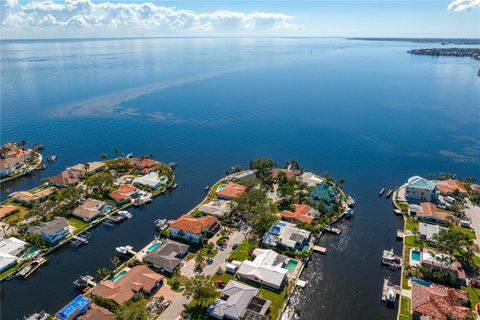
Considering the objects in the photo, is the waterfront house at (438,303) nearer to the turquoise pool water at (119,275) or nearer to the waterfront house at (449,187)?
the waterfront house at (449,187)

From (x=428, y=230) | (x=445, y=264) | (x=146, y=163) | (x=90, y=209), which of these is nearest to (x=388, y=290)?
(x=445, y=264)

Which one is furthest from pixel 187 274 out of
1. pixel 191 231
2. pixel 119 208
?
pixel 119 208

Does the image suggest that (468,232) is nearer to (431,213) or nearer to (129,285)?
(431,213)

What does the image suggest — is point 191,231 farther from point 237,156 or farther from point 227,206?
point 237,156

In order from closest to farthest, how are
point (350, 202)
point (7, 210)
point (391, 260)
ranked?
point (391, 260), point (7, 210), point (350, 202)

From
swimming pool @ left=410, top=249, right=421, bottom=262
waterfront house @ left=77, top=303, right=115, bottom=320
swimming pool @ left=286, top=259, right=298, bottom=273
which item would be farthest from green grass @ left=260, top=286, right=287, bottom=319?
swimming pool @ left=410, top=249, right=421, bottom=262
